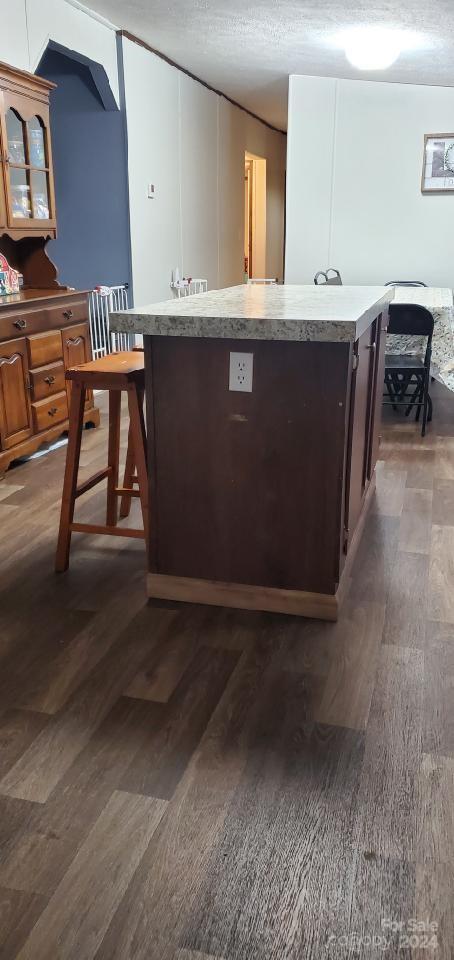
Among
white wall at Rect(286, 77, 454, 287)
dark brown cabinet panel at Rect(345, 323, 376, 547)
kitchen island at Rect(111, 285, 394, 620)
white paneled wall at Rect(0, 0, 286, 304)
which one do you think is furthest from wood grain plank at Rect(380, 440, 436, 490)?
white wall at Rect(286, 77, 454, 287)

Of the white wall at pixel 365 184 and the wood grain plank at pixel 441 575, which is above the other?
the white wall at pixel 365 184

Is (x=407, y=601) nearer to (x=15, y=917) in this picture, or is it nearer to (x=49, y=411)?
(x=15, y=917)

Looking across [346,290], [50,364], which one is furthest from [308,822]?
[50,364]

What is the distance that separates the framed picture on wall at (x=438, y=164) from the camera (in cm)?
621

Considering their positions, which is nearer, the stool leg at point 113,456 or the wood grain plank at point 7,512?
the stool leg at point 113,456

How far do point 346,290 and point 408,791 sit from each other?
199 centimetres

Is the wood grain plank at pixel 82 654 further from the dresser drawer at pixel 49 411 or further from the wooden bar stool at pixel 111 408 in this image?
the dresser drawer at pixel 49 411

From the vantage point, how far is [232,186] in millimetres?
8406

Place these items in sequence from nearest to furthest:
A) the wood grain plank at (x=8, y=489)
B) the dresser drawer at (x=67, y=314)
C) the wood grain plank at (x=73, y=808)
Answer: the wood grain plank at (x=73, y=808) < the wood grain plank at (x=8, y=489) < the dresser drawer at (x=67, y=314)

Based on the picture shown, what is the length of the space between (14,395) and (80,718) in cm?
218

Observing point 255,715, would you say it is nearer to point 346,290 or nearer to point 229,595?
point 229,595

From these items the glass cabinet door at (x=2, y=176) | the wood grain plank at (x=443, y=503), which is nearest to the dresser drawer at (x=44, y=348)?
the glass cabinet door at (x=2, y=176)

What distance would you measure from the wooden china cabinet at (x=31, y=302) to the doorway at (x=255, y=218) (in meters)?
6.10

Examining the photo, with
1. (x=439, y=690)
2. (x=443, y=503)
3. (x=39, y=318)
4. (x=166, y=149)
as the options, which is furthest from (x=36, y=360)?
(x=166, y=149)
